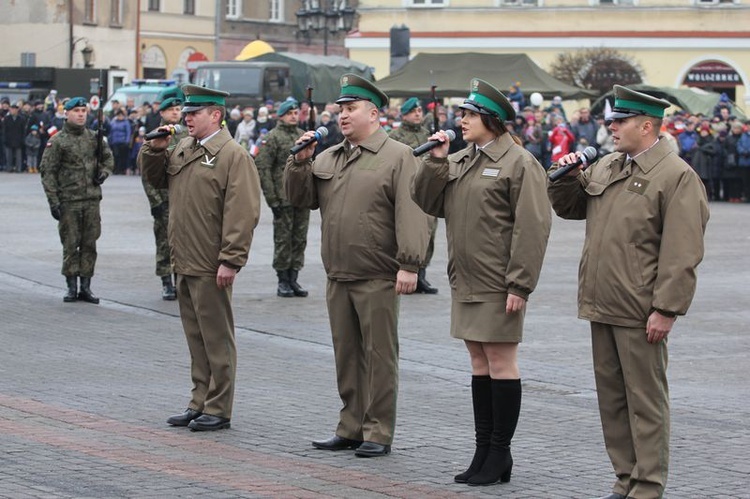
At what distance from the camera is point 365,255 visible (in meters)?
8.74

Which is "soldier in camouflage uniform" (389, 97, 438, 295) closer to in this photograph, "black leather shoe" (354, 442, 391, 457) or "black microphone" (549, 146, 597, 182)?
"black leather shoe" (354, 442, 391, 457)

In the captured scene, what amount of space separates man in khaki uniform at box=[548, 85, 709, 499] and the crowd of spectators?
18.5 m

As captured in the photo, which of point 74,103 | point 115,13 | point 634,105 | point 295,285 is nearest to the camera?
point 634,105

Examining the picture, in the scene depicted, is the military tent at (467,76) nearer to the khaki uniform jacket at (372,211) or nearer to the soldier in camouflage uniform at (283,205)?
the soldier in camouflage uniform at (283,205)

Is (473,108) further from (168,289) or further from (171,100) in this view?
(168,289)

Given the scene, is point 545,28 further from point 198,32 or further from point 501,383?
point 501,383

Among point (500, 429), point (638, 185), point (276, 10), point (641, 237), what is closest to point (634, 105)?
point (638, 185)

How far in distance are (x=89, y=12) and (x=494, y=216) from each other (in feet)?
194

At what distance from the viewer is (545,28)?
53.6 meters

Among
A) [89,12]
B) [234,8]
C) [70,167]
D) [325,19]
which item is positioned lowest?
[70,167]

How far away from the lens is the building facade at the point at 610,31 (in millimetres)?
51719

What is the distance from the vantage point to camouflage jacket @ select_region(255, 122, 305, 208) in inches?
648

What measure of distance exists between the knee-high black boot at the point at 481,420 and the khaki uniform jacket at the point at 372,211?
909 mm

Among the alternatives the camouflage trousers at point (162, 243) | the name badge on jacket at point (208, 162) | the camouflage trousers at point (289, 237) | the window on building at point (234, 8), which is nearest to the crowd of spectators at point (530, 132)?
the camouflage trousers at point (289, 237)
